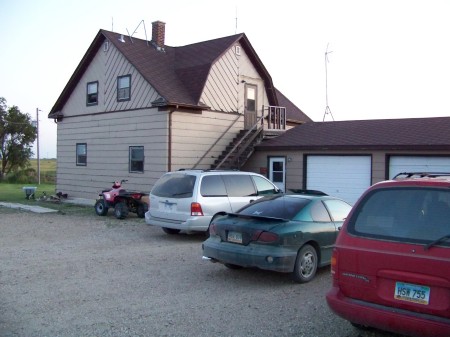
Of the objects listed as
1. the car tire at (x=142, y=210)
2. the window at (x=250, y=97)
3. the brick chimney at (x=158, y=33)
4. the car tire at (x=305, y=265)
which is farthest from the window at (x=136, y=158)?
the car tire at (x=305, y=265)

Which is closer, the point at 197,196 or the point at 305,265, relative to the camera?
the point at 305,265

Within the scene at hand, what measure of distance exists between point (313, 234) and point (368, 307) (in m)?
3.16

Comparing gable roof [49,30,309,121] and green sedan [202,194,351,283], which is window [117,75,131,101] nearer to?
gable roof [49,30,309,121]

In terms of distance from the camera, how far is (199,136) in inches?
754

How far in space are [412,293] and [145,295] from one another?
12.4 ft

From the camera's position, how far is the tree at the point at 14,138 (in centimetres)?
4788

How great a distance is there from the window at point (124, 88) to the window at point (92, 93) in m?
1.75

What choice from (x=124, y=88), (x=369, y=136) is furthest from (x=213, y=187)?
(x=124, y=88)

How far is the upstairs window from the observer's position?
19078 mm

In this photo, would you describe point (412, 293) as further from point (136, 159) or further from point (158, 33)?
point (158, 33)

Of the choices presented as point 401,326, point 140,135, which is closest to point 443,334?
point 401,326

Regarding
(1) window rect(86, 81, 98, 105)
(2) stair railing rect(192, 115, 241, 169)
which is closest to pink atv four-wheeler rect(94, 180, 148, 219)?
(2) stair railing rect(192, 115, 241, 169)

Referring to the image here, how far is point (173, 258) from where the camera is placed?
9.45 meters

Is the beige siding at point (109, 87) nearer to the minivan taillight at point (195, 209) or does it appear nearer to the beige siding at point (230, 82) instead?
the beige siding at point (230, 82)
